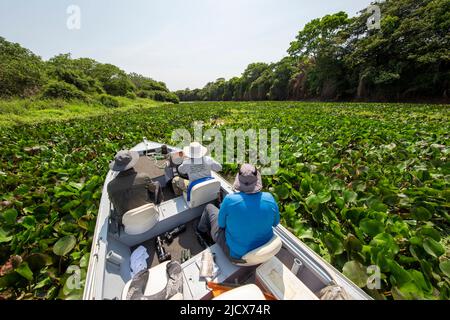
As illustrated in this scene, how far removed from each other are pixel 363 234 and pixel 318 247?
538 mm

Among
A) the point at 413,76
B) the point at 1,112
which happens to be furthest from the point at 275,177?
the point at 413,76

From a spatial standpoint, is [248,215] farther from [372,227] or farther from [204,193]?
[372,227]

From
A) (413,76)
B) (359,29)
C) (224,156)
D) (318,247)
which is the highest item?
(359,29)

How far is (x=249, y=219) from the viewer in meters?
1.44

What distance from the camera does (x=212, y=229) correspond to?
6.50 feet

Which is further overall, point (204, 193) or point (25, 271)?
point (204, 193)

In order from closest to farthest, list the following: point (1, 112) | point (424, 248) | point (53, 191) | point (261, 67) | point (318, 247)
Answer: point (424, 248)
point (318, 247)
point (53, 191)
point (1, 112)
point (261, 67)

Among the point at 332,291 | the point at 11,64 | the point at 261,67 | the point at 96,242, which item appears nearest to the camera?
the point at 332,291

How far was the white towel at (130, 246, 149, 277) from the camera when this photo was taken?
1741 millimetres

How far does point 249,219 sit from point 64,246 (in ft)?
6.52

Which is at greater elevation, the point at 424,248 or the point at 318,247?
the point at 424,248

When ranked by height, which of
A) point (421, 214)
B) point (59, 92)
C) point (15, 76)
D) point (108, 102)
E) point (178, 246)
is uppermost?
point (15, 76)

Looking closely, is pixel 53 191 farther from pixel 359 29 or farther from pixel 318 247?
pixel 359 29

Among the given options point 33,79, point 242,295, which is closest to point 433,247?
point 242,295
